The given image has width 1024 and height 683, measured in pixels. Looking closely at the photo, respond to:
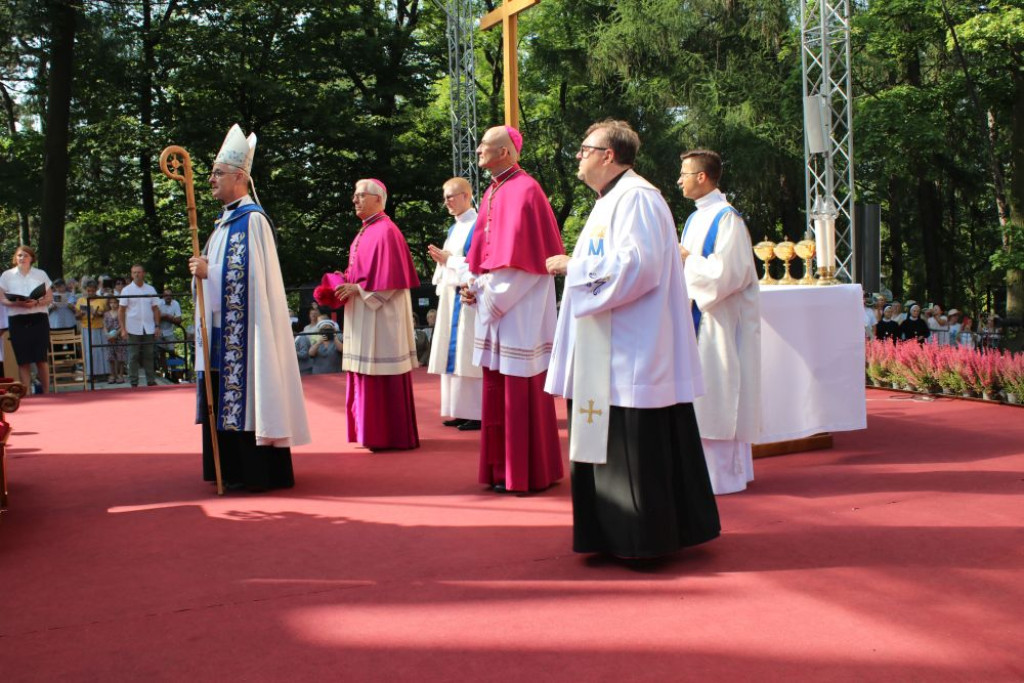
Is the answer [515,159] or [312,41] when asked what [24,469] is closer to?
[515,159]

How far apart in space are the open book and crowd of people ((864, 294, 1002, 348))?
985 centimetres

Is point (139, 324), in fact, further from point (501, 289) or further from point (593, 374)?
point (593, 374)

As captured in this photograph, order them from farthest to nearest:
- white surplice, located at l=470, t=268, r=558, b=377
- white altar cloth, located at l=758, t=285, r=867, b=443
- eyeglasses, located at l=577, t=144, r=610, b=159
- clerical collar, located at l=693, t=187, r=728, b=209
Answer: white altar cloth, located at l=758, t=285, r=867, b=443 → clerical collar, located at l=693, t=187, r=728, b=209 → white surplice, located at l=470, t=268, r=558, b=377 → eyeglasses, located at l=577, t=144, r=610, b=159

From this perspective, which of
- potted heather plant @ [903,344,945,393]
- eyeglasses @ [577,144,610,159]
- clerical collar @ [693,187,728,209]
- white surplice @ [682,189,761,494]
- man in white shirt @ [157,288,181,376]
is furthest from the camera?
man in white shirt @ [157,288,181,376]

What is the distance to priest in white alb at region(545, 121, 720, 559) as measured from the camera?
4164mm

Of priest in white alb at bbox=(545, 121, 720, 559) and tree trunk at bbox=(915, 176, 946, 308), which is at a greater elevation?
tree trunk at bbox=(915, 176, 946, 308)

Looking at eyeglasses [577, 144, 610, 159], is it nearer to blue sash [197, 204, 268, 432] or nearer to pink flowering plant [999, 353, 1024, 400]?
blue sash [197, 204, 268, 432]

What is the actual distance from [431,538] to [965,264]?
28.8 meters

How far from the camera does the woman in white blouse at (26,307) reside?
10867 millimetres

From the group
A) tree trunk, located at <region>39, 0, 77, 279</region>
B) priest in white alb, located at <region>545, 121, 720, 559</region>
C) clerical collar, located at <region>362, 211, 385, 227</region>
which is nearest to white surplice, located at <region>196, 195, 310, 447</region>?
clerical collar, located at <region>362, 211, 385, 227</region>

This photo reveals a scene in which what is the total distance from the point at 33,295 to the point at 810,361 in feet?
26.8

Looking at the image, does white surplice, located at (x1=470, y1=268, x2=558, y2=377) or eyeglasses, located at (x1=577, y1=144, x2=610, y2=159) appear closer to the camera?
eyeglasses, located at (x1=577, y1=144, x2=610, y2=159)

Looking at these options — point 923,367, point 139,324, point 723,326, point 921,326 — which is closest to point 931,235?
point 921,326

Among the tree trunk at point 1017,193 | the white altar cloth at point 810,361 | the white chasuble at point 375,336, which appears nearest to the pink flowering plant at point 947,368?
the white altar cloth at point 810,361
